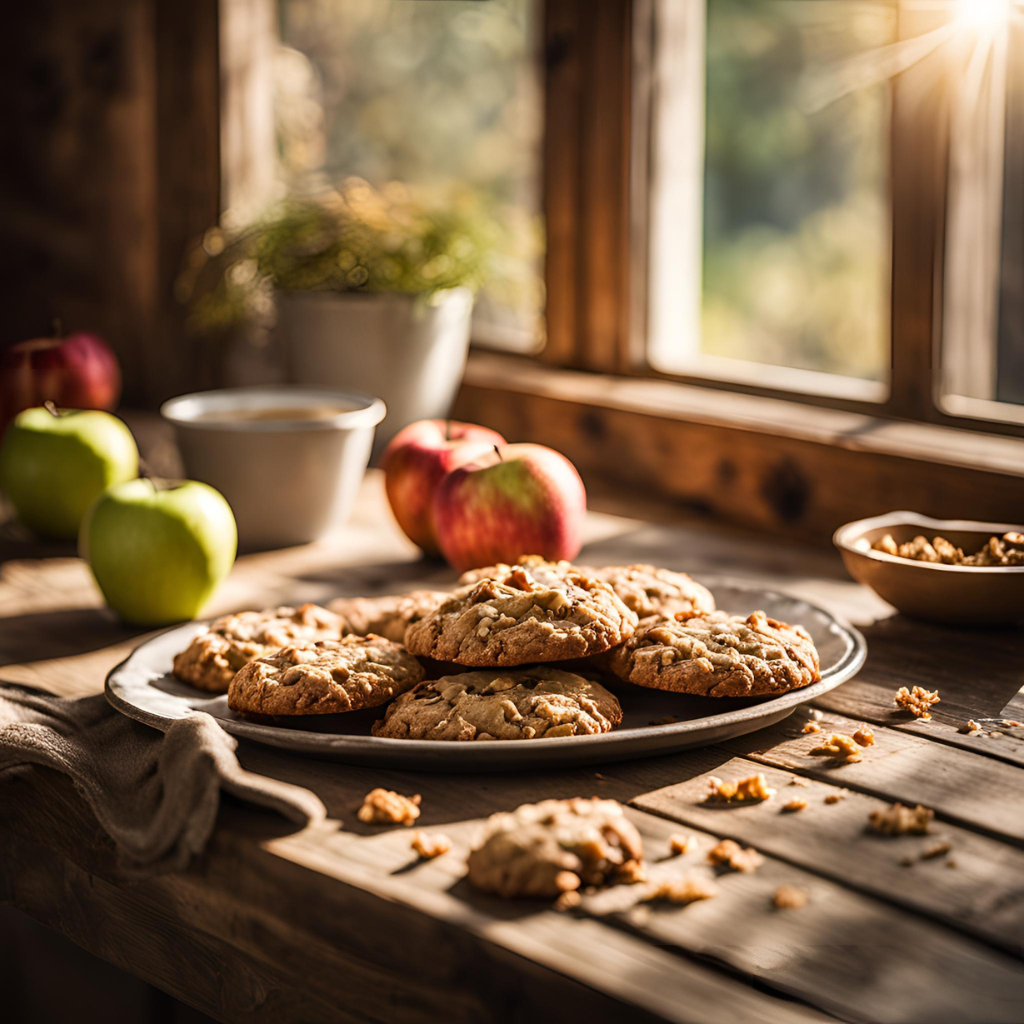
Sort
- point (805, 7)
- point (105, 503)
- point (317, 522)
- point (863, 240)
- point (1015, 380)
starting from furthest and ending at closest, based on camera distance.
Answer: point (863, 240) → point (805, 7) → point (1015, 380) → point (317, 522) → point (105, 503)

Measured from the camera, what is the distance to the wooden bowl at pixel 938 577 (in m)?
1.12

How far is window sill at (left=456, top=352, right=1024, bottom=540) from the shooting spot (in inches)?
55.3

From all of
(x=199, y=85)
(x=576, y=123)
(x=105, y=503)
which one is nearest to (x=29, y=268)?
(x=199, y=85)

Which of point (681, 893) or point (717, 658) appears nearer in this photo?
point (681, 893)

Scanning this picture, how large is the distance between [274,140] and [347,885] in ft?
6.45

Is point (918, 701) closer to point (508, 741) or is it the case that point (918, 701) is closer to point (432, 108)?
point (508, 741)

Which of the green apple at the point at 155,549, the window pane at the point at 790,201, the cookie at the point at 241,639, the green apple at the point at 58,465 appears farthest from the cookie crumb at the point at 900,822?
the window pane at the point at 790,201

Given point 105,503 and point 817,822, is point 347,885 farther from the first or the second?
point 105,503

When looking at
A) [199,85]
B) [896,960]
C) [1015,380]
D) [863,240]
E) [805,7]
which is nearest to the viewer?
[896,960]

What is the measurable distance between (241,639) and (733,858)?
0.48m

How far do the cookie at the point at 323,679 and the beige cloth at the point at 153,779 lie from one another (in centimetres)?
5

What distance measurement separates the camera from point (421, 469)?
1.43 meters

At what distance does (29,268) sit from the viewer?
2414mm

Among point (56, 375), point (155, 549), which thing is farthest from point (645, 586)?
point (56, 375)
